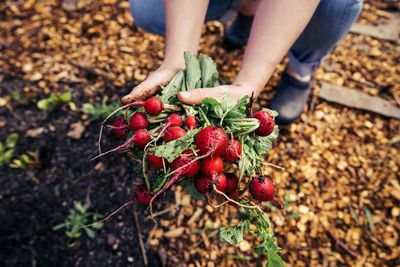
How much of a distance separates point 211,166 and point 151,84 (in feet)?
1.48

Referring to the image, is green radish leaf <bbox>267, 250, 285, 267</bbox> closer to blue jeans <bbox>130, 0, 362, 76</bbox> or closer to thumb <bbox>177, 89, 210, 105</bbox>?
thumb <bbox>177, 89, 210, 105</bbox>

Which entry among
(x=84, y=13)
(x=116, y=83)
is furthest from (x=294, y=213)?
(x=84, y=13)

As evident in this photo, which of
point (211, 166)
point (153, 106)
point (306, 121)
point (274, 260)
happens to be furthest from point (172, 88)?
point (306, 121)

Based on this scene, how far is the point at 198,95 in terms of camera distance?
134cm

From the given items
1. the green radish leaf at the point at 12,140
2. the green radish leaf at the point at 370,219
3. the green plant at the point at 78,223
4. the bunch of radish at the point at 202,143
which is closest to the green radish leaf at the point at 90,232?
the green plant at the point at 78,223

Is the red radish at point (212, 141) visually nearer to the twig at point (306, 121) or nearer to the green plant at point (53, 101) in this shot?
the twig at point (306, 121)

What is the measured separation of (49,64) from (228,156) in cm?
173

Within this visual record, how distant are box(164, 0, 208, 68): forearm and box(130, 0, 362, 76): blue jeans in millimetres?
368

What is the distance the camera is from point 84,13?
2689 millimetres

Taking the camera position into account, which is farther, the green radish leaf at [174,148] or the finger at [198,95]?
the finger at [198,95]

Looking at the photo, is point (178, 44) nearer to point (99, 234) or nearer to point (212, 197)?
point (212, 197)

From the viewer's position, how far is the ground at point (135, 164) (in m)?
1.81

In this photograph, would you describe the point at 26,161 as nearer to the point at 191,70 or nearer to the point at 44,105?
the point at 44,105

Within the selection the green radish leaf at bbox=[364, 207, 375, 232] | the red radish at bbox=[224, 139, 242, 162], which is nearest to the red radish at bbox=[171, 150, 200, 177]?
the red radish at bbox=[224, 139, 242, 162]
